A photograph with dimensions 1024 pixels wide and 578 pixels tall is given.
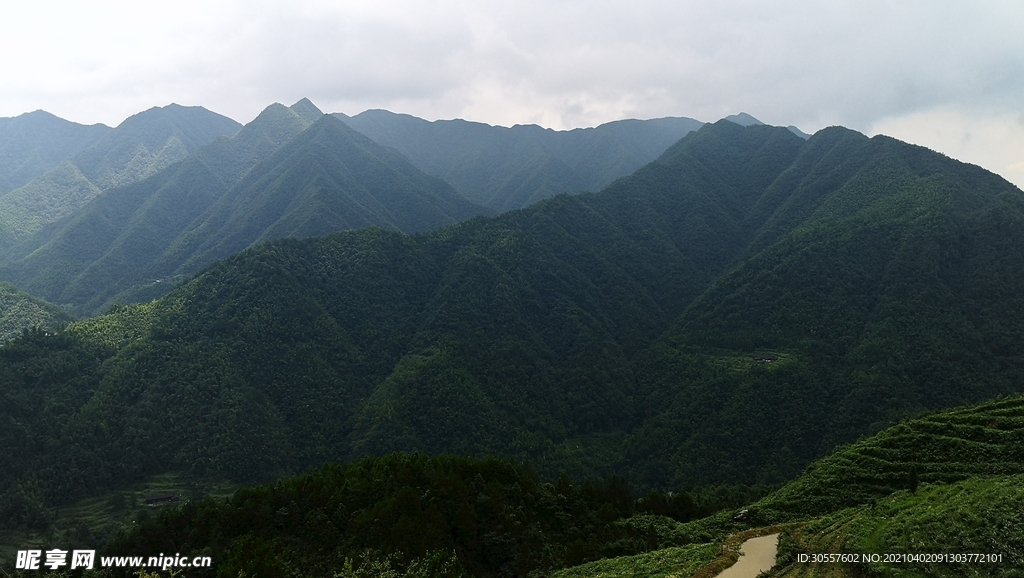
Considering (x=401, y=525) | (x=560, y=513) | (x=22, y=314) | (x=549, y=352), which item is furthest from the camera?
(x=22, y=314)

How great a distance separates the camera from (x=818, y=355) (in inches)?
4461

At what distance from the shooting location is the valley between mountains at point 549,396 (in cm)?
4147

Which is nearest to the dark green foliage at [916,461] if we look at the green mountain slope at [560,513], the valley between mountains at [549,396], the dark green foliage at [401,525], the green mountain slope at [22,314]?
the green mountain slope at [560,513]

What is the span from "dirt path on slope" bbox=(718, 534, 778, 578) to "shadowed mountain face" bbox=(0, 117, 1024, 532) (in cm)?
6339

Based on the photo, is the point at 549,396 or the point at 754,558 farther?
the point at 549,396

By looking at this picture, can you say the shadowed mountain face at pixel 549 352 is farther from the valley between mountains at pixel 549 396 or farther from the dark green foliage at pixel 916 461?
the dark green foliage at pixel 916 461

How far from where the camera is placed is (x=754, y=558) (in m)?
Result: 30.5

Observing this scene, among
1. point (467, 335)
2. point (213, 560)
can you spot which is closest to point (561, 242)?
point (467, 335)

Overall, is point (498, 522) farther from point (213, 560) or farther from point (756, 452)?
point (756, 452)

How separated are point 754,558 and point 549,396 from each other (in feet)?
309

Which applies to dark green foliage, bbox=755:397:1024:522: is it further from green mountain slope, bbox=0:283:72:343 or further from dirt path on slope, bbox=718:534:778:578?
green mountain slope, bbox=0:283:72:343

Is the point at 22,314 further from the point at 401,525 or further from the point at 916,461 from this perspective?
the point at 916,461

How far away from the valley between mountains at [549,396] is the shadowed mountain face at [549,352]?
21.9 inches

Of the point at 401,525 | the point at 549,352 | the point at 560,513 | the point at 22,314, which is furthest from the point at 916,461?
the point at 22,314
